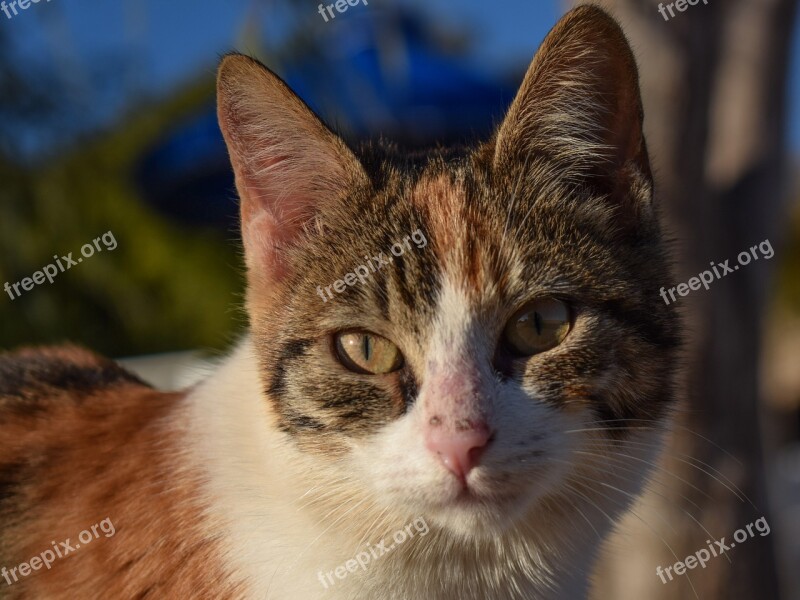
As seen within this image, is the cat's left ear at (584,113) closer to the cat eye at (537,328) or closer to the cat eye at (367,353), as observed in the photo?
the cat eye at (537,328)

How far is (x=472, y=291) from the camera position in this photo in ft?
6.44

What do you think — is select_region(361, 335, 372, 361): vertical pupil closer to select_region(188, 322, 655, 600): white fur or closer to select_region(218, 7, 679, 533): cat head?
select_region(218, 7, 679, 533): cat head

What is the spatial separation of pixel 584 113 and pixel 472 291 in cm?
60

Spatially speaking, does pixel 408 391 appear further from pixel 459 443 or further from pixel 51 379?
pixel 51 379

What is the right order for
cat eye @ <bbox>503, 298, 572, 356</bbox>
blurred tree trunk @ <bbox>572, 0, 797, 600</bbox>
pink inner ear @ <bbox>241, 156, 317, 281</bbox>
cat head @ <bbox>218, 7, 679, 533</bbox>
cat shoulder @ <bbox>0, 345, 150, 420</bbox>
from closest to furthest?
cat head @ <bbox>218, 7, 679, 533</bbox> → cat eye @ <bbox>503, 298, 572, 356</bbox> → pink inner ear @ <bbox>241, 156, 317, 281</bbox> → cat shoulder @ <bbox>0, 345, 150, 420</bbox> → blurred tree trunk @ <bbox>572, 0, 797, 600</bbox>

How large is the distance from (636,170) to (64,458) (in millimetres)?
1778

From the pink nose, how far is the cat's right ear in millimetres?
708

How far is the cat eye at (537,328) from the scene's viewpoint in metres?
1.98

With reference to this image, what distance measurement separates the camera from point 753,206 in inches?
153

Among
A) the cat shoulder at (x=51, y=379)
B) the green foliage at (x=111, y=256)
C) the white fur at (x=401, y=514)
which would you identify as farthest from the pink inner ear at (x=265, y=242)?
the green foliage at (x=111, y=256)

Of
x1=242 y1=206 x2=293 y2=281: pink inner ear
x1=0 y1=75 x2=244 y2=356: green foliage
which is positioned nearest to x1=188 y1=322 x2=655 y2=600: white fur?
x1=242 y1=206 x2=293 y2=281: pink inner ear

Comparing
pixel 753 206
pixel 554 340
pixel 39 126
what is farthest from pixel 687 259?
pixel 39 126

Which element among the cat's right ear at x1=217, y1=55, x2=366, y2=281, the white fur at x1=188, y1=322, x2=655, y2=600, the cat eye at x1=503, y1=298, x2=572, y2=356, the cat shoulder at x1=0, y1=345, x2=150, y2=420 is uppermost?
the cat's right ear at x1=217, y1=55, x2=366, y2=281

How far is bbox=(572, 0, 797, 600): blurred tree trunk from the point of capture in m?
3.65
